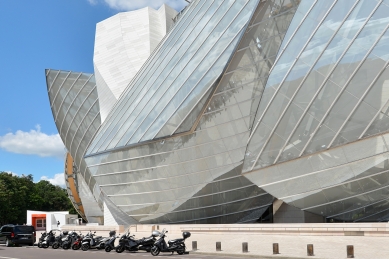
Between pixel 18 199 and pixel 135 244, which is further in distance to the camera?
pixel 18 199

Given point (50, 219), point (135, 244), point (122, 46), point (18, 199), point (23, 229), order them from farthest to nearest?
point (18, 199), point (50, 219), point (122, 46), point (23, 229), point (135, 244)

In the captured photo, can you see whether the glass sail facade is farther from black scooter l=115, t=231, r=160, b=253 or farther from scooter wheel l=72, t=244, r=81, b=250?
scooter wheel l=72, t=244, r=81, b=250

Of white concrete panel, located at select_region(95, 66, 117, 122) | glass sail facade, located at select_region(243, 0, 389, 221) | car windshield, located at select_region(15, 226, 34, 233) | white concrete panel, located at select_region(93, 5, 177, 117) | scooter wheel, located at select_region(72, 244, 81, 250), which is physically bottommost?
scooter wheel, located at select_region(72, 244, 81, 250)

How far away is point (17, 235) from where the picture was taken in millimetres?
31078

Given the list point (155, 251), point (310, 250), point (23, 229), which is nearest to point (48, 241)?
point (23, 229)

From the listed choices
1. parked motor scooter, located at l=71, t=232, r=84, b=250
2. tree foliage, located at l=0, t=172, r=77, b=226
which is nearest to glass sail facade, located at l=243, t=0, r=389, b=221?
parked motor scooter, located at l=71, t=232, r=84, b=250

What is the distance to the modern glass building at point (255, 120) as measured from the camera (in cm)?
1983

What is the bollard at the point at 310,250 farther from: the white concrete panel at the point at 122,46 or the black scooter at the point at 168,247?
the white concrete panel at the point at 122,46

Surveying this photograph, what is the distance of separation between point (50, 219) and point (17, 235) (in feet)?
87.0

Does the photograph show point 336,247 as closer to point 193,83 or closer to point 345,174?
point 345,174

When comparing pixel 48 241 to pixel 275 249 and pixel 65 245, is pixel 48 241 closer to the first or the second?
pixel 65 245

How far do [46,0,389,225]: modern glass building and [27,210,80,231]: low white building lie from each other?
80.4 ft

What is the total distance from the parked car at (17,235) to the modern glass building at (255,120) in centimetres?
570

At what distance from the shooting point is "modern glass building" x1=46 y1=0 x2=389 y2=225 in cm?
1983
